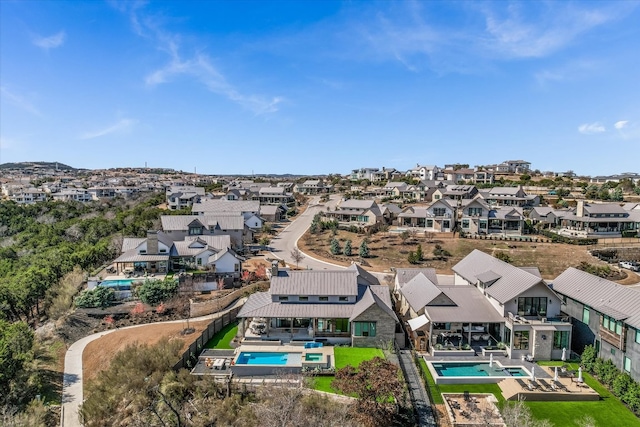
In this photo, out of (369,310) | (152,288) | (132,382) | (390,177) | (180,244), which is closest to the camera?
(132,382)

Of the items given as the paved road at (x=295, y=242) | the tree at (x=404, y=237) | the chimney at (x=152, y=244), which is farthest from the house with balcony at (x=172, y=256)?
the tree at (x=404, y=237)

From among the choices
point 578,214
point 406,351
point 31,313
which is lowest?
point 31,313

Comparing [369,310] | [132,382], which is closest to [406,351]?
[369,310]

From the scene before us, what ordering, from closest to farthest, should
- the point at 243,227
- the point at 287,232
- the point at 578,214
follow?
the point at 243,227, the point at 578,214, the point at 287,232

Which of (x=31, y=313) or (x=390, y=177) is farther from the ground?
(x=390, y=177)

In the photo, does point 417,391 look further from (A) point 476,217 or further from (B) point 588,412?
(A) point 476,217

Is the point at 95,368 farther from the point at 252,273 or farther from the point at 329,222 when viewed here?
the point at 329,222

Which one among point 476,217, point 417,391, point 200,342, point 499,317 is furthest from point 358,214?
point 417,391
